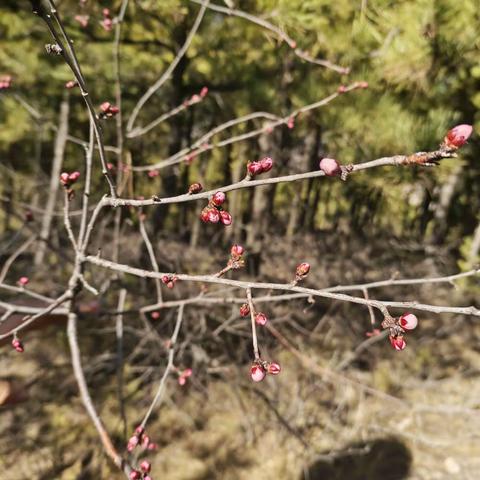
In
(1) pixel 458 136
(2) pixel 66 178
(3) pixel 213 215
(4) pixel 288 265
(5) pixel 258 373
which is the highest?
(1) pixel 458 136

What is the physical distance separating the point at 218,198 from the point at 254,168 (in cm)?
12

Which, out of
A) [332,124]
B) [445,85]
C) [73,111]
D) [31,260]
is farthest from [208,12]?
[31,260]

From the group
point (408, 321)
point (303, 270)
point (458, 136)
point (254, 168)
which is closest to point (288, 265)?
point (303, 270)

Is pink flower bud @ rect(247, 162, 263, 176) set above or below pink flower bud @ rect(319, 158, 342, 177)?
below

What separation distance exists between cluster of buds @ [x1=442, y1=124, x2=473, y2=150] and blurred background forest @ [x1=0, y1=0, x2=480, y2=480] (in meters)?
2.39

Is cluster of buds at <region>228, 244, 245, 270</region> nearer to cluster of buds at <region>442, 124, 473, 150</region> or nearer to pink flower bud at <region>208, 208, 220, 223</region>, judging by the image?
pink flower bud at <region>208, 208, 220, 223</region>

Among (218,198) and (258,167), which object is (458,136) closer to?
(258,167)

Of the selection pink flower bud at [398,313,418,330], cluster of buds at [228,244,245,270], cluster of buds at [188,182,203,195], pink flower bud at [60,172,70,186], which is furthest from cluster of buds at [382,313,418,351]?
pink flower bud at [60,172,70,186]

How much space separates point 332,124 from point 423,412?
3.87 metres

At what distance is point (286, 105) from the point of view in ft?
14.0

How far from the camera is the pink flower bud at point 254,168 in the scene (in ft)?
2.60

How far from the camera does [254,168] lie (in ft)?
2.63

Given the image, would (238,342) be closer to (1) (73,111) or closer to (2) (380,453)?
(2) (380,453)

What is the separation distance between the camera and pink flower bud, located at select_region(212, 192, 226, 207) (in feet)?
2.85
